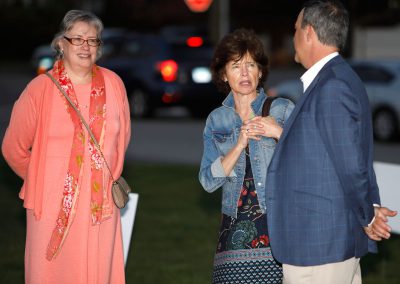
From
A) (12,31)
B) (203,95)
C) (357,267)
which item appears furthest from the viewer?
(12,31)

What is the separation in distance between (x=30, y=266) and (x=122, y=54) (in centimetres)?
1810

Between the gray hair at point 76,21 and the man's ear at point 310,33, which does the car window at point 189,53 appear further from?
the man's ear at point 310,33

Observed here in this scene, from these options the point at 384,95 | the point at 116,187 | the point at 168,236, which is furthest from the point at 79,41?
the point at 384,95

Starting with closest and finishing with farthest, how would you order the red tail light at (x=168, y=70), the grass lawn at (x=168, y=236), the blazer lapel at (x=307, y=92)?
the blazer lapel at (x=307, y=92) → the grass lawn at (x=168, y=236) → the red tail light at (x=168, y=70)

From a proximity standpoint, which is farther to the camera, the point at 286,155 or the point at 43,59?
the point at 43,59

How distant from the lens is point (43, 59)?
120ft

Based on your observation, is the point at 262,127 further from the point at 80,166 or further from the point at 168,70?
the point at 168,70

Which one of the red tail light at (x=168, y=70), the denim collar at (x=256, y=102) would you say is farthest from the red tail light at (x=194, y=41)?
the denim collar at (x=256, y=102)

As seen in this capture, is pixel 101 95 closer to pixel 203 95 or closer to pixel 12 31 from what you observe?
pixel 203 95

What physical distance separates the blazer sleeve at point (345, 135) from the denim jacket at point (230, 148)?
32.6 inches

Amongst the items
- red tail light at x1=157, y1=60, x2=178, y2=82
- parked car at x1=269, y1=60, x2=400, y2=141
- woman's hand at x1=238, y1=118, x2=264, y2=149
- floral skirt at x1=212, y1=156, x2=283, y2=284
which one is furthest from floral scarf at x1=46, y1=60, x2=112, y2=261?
red tail light at x1=157, y1=60, x2=178, y2=82

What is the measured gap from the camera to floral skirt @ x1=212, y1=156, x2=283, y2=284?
5.62m

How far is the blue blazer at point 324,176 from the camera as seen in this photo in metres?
4.71

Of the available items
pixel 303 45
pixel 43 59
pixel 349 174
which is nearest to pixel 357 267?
pixel 349 174
